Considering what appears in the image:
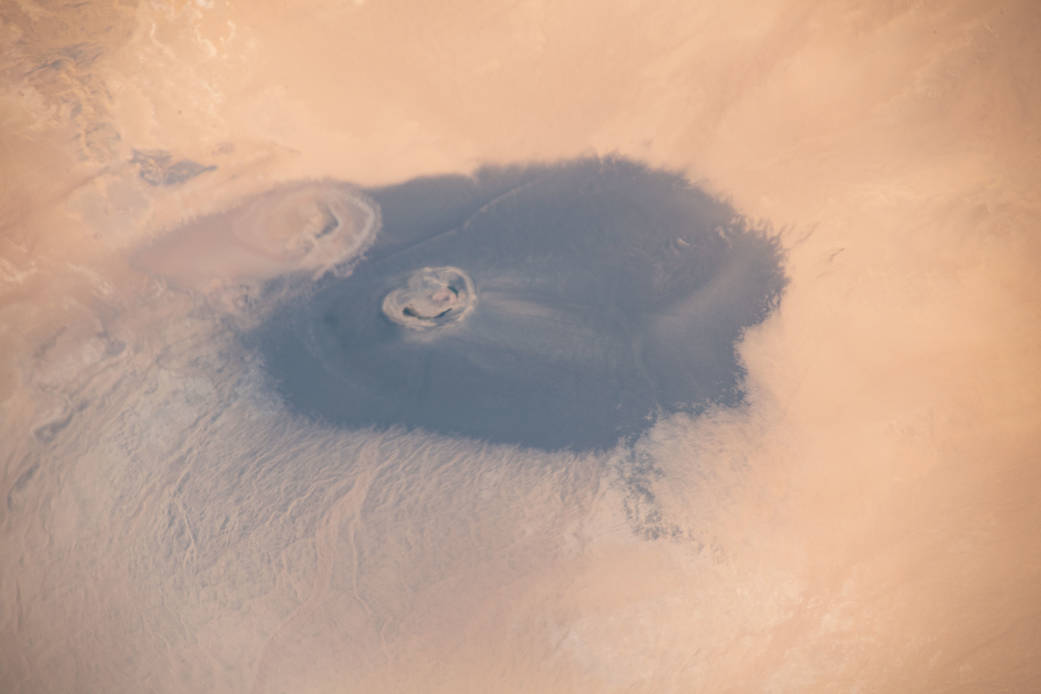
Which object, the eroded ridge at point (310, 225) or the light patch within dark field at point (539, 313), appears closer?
the light patch within dark field at point (539, 313)

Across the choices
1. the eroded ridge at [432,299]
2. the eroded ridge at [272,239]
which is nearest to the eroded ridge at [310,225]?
the eroded ridge at [272,239]

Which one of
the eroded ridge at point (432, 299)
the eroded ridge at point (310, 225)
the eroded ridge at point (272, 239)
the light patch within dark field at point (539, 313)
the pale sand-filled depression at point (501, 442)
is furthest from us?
the eroded ridge at point (310, 225)

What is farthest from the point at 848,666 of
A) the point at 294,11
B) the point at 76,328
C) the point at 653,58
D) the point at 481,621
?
the point at 294,11

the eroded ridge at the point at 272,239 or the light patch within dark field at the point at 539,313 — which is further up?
the eroded ridge at the point at 272,239

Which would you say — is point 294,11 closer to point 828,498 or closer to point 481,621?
point 481,621

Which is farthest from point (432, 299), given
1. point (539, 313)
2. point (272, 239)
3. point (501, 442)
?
point (272, 239)

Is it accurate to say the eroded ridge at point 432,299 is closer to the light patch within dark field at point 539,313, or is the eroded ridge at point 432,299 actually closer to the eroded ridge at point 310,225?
the light patch within dark field at point 539,313

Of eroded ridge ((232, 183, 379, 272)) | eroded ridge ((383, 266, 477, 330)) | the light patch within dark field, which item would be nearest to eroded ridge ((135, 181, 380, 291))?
eroded ridge ((232, 183, 379, 272))
